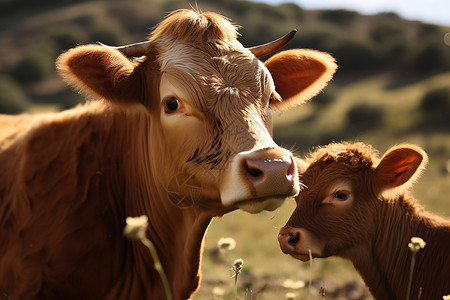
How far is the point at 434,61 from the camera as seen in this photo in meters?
64.4

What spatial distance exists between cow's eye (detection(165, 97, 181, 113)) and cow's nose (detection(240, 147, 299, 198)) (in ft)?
3.01

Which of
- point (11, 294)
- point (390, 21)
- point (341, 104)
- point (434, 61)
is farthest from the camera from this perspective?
point (390, 21)

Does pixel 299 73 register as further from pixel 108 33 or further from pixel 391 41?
pixel 108 33

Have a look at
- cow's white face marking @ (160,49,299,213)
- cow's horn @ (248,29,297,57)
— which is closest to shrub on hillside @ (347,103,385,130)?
cow's horn @ (248,29,297,57)

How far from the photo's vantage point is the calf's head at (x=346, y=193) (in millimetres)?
5641

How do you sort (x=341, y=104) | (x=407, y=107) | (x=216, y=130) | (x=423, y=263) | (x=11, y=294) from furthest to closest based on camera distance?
(x=341, y=104), (x=407, y=107), (x=423, y=263), (x=11, y=294), (x=216, y=130)

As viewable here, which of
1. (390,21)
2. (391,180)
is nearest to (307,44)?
(390,21)

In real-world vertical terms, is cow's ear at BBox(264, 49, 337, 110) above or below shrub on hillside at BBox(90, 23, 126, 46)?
above

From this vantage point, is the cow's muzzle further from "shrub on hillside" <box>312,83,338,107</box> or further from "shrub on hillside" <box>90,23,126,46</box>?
"shrub on hillside" <box>90,23,126,46</box>

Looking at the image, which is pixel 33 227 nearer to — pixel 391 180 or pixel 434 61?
pixel 391 180

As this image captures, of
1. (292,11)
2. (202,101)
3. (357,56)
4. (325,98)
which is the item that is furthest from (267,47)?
(292,11)

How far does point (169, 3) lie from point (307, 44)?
28388mm

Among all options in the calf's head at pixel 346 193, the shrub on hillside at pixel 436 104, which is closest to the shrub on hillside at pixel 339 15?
the shrub on hillside at pixel 436 104

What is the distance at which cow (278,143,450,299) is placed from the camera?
18.3 feet
